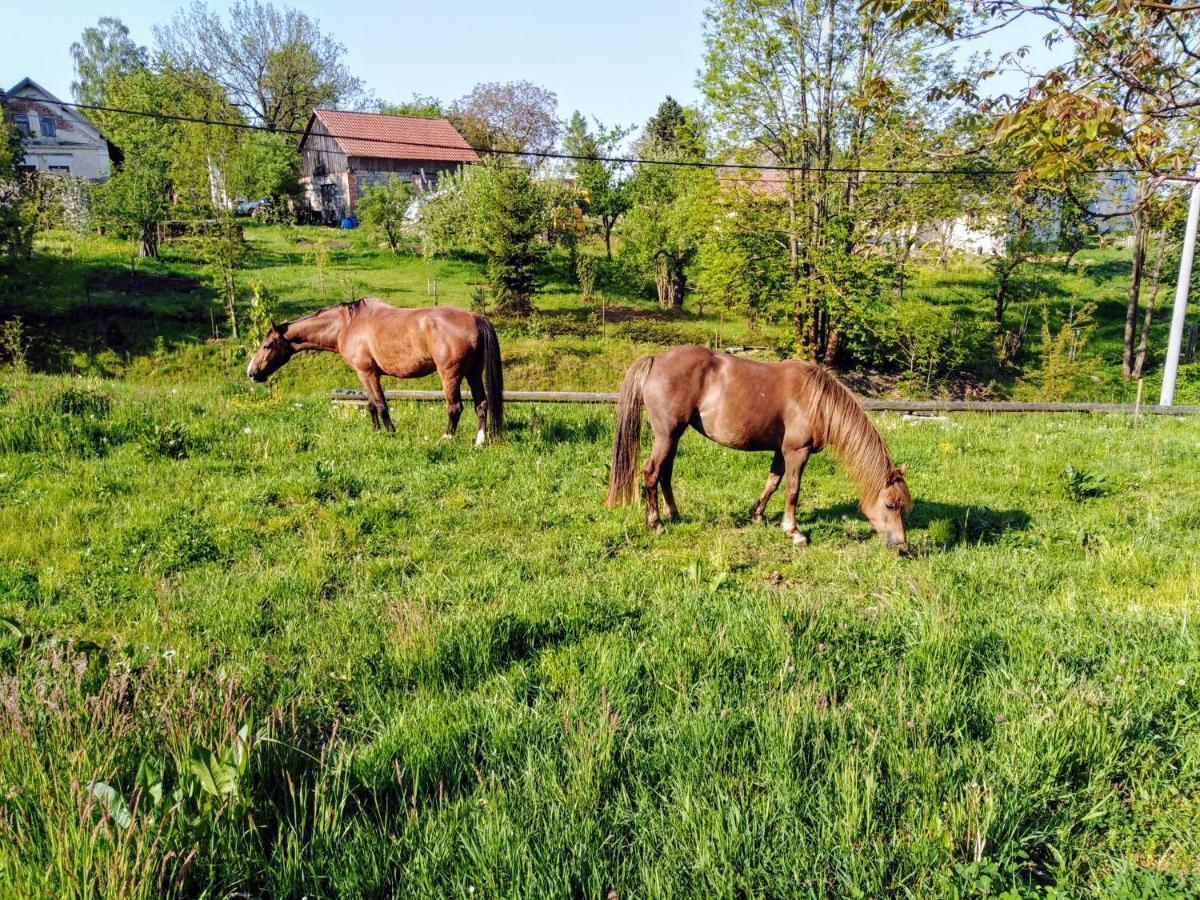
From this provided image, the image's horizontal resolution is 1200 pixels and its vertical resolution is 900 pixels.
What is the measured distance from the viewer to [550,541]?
634 cm

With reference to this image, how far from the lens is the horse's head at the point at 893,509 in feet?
20.1

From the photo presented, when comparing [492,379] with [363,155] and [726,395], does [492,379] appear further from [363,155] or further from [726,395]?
[363,155]

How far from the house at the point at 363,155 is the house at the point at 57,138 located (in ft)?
41.7

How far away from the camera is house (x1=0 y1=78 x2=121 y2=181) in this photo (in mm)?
44562

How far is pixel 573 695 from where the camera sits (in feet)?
11.0

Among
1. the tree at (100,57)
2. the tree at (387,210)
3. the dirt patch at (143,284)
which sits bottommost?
the dirt patch at (143,284)

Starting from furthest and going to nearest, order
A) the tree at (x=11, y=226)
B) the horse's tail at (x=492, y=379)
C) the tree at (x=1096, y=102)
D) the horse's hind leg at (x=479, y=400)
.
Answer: the tree at (x=11, y=226) < the horse's hind leg at (x=479, y=400) < the horse's tail at (x=492, y=379) < the tree at (x=1096, y=102)

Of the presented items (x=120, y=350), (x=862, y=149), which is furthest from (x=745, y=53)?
(x=120, y=350)

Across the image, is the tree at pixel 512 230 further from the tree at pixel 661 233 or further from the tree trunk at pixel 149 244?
the tree trunk at pixel 149 244

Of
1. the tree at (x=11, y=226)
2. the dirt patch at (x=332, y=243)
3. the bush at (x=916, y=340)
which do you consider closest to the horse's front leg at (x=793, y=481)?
the bush at (x=916, y=340)

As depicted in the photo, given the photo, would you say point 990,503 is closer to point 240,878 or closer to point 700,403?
Answer: point 700,403

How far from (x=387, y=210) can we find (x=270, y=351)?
25.0 m

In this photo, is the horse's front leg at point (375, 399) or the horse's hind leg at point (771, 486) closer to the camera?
the horse's hind leg at point (771, 486)

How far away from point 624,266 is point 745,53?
14.2 meters
